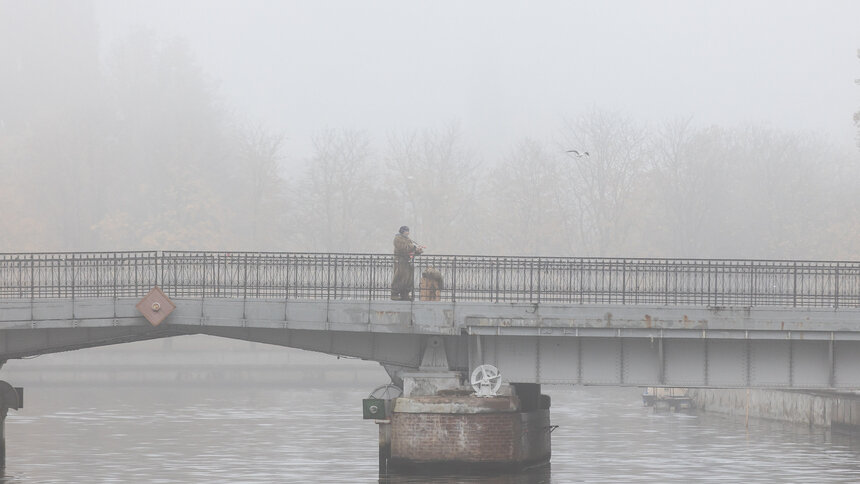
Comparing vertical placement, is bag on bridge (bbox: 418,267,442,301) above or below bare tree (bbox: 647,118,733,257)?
below

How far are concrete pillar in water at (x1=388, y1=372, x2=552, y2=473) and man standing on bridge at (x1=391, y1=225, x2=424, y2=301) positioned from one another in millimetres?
3149

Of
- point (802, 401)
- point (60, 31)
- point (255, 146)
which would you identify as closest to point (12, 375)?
point (255, 146)

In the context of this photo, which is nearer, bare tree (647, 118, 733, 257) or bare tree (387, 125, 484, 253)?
bare tree (387, 125, 484, 253)

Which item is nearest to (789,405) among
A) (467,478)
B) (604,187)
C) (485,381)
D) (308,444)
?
(308,444)

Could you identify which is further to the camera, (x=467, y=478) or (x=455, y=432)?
(x=455, y=432)

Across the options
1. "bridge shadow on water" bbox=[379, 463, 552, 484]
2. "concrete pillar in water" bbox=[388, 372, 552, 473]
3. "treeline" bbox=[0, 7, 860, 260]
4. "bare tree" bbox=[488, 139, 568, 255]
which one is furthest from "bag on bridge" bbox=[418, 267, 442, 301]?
"bare tree" bbox=[488, 139, 568, 255]

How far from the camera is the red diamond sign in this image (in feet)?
120

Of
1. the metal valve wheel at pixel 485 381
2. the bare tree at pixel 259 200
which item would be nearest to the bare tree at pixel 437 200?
the bare tree at pixel 259 200

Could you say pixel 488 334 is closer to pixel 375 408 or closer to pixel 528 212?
pixel 375 408

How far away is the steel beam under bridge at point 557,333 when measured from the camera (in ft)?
113

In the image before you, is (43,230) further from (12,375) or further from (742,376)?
(742,376)

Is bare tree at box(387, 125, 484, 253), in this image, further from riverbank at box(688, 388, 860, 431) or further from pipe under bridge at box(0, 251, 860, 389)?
pipe under bridge at box(0, 251, 860, 389)

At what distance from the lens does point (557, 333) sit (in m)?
34.7

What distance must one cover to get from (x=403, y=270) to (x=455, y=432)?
16.3 feet
